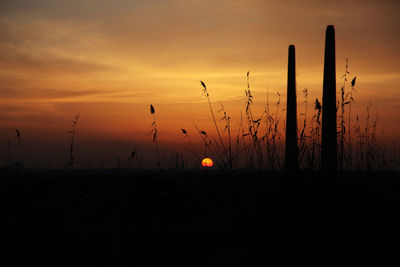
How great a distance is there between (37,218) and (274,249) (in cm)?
288

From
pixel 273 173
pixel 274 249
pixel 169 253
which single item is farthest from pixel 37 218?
pixel 273 173

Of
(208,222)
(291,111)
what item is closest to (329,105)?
(291,111)

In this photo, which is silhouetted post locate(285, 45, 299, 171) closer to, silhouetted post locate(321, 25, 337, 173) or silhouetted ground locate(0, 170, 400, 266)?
silhouetted post locate(321, 25, 337, 173)

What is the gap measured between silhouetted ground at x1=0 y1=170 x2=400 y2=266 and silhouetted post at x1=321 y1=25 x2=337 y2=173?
2.68ft

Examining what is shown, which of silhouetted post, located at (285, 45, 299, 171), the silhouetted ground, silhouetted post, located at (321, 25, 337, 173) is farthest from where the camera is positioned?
silhouetted post, located at (285, 45, 299, 171)

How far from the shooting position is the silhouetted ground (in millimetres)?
3822

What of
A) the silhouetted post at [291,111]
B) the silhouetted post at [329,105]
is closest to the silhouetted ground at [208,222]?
the silhouetted post at [329,105]

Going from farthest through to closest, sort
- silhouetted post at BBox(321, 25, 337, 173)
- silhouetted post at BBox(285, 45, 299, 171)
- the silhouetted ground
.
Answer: silhouetted post at BBox(285, 45, 299, 171)
silhouetted post at BBox(321, 25, 337, 173)
the silhouetted ground

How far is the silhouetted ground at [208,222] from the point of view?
382 centimetres

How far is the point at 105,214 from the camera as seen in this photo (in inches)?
221

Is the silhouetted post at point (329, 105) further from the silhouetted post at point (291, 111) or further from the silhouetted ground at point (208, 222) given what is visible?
the silhouetted post at point (291, 111)

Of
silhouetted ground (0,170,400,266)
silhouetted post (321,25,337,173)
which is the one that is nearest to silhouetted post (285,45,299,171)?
silhouetted post (321,25,337,173)

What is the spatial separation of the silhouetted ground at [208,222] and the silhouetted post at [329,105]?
Answer: 0.82 m

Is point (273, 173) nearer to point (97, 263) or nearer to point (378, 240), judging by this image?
point (378, 240)
